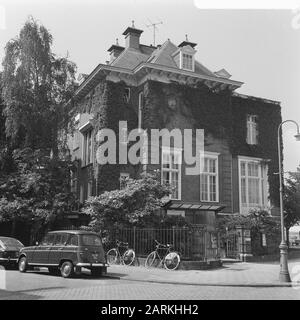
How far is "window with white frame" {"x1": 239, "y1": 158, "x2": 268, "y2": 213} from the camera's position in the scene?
33906 mm

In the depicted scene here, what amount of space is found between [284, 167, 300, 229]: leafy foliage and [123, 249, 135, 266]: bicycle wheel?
58.1 ft

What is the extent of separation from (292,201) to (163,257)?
758 inches

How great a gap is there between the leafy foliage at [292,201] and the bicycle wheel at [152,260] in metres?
17.8

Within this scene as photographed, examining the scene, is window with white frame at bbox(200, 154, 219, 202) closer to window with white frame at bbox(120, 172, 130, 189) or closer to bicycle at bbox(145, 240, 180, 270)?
window with white frame at bbox(120, 172, 130, 189)

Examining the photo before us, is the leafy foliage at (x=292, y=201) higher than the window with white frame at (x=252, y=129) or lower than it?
lower

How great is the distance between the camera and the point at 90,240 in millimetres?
19078

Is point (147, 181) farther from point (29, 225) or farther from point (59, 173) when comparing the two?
point (29, 225)

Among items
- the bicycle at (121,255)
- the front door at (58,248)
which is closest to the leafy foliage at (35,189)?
the bicycle at (121,255)

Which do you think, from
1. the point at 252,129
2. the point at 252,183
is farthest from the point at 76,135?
the point at 252,183

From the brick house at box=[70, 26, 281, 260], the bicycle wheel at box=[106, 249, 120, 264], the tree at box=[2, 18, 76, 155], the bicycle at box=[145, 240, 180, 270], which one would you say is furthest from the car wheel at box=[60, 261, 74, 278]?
the tree at box=[2, 18, 76, 155]

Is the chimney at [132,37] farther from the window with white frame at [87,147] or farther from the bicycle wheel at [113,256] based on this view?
the bicycle wheel at [113,256]

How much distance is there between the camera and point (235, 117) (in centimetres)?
3559

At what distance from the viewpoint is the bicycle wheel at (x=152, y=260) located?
72.7 ft
